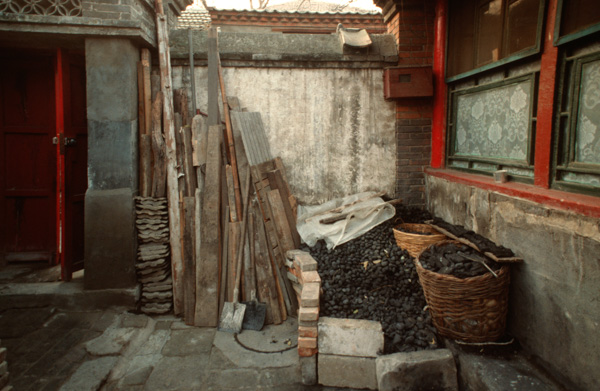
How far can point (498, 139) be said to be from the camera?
3.82 m

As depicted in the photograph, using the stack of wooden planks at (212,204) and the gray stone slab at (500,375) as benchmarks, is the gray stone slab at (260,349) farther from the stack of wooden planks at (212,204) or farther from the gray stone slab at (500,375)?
the gray stone slab at (500,375)

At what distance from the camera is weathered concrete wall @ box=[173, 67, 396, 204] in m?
5.00

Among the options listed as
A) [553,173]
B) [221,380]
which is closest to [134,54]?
[221,380]

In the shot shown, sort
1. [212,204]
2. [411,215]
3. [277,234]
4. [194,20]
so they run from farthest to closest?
[194,20]
[411,215]
[277,234]
[212,204]

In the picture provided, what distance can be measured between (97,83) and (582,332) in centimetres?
485

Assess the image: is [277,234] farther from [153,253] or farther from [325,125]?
[325,125]

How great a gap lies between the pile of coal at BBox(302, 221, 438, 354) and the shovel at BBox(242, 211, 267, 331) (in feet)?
2.25

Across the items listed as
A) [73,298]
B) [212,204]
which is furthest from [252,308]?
[73,298]

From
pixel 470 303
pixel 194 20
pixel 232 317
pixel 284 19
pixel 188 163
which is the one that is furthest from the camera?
pixel 194 20

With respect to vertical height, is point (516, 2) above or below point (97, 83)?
above

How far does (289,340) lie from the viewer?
12.6 ft

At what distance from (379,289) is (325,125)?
2.32 metres

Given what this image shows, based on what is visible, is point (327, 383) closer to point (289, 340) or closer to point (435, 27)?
point (289, 340)

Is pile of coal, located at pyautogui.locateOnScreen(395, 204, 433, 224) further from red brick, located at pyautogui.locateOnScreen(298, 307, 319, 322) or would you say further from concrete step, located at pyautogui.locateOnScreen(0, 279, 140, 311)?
concrete step, located at pyautogui.locateOnScreen(0, 279, 140, 311)
